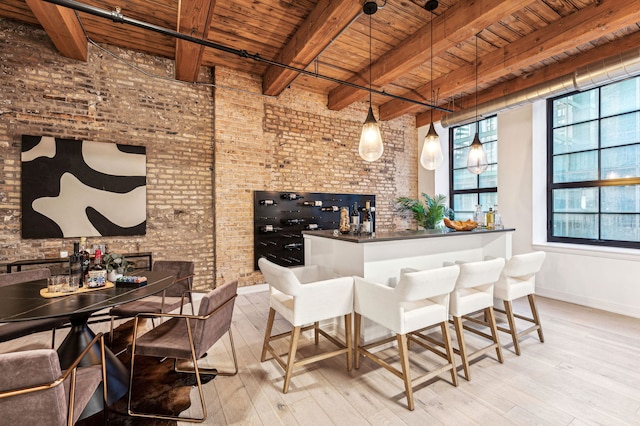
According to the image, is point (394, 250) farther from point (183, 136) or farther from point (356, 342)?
point (183, 136)

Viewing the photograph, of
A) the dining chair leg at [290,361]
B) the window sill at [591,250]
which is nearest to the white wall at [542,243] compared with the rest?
the window sill at [591,250]

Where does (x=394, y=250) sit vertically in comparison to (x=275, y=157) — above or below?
below

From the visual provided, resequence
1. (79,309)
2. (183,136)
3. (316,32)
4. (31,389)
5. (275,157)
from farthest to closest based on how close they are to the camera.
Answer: (275,157) → (183,136) → (316,32) → (79,309) → (31,389)

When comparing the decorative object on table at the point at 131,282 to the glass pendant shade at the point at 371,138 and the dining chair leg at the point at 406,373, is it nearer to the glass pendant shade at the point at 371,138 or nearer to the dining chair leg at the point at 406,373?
the dining chair leg at the point at 406,373

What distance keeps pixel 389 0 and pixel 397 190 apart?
13.5ft

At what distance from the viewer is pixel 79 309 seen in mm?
1825

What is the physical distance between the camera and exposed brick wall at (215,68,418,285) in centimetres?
474

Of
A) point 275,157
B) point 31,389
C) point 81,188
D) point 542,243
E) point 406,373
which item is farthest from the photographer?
point 275,157

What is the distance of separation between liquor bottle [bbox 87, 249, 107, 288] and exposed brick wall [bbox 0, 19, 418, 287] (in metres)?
1.89

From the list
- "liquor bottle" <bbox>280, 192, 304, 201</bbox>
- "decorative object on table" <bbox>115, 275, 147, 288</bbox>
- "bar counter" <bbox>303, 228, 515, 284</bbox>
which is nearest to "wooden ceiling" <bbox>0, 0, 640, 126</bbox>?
"liquor bottle" <bbox>280, 192, 304, 201</bbox>

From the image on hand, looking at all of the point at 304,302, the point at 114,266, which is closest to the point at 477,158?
the point at 304,302

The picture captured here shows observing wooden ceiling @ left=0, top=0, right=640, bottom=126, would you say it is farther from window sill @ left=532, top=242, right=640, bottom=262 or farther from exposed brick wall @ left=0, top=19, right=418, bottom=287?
window sill @ left=532, top=242, right=640, bottom=262

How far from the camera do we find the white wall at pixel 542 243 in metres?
3.91

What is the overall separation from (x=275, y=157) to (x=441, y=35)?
2993 mm
